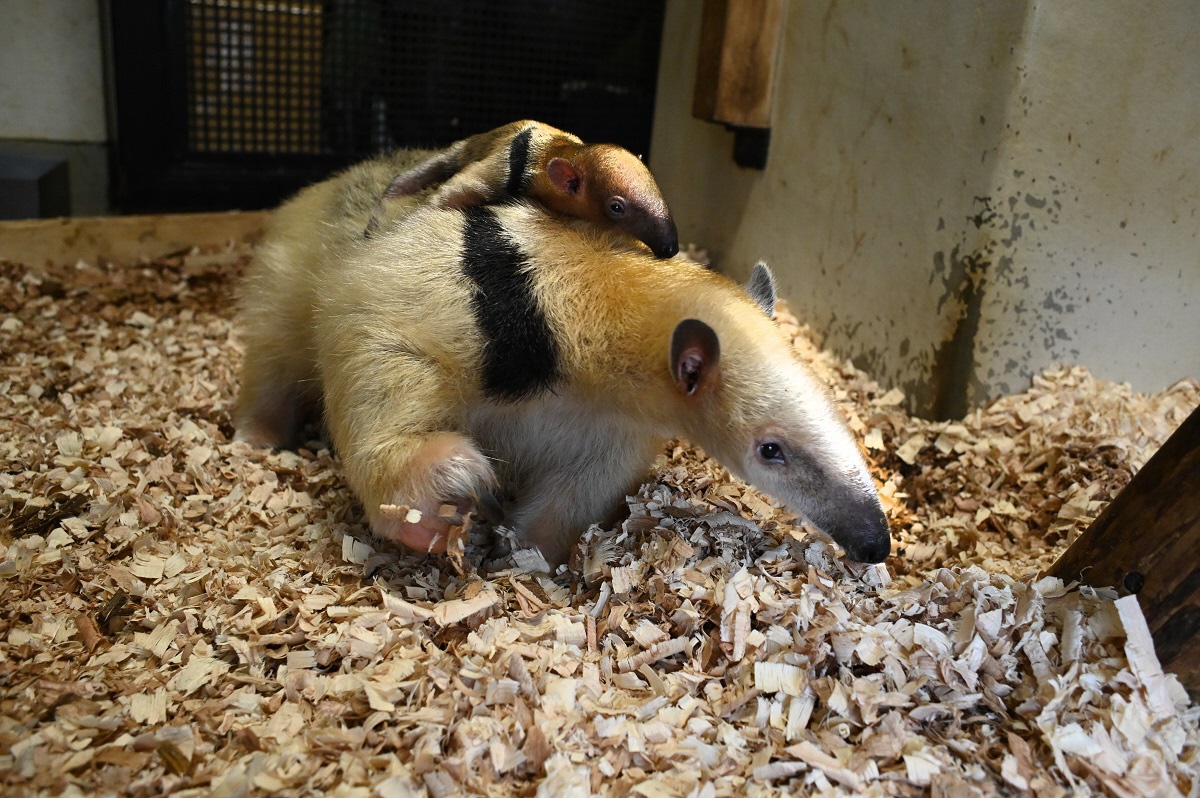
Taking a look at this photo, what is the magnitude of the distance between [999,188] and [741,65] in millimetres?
1818

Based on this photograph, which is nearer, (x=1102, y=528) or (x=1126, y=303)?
(x=1102, y=528)

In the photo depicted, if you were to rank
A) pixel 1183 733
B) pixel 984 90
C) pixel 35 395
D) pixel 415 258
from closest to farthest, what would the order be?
pixel 1183 733 < pixel 415 258 < pixel 984 90 < pixel 35 395

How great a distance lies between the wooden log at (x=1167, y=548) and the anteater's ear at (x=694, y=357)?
3.83 feet

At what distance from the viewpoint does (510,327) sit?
299cm

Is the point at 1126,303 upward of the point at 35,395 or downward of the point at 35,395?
upward

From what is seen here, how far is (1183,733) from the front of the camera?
238cm

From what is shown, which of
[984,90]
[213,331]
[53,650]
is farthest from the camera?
[213,331]

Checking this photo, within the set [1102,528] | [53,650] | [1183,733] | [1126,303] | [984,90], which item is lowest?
[53,650]

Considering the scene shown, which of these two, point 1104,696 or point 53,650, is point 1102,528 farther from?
point 53,650

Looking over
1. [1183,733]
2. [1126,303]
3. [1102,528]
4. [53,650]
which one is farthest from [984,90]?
[53,650]

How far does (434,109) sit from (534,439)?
4014mm

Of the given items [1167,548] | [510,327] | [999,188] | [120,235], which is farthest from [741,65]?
[120,235]

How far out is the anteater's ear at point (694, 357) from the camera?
108 inches

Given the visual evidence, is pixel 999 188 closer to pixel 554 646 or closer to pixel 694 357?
pixel 694 357
